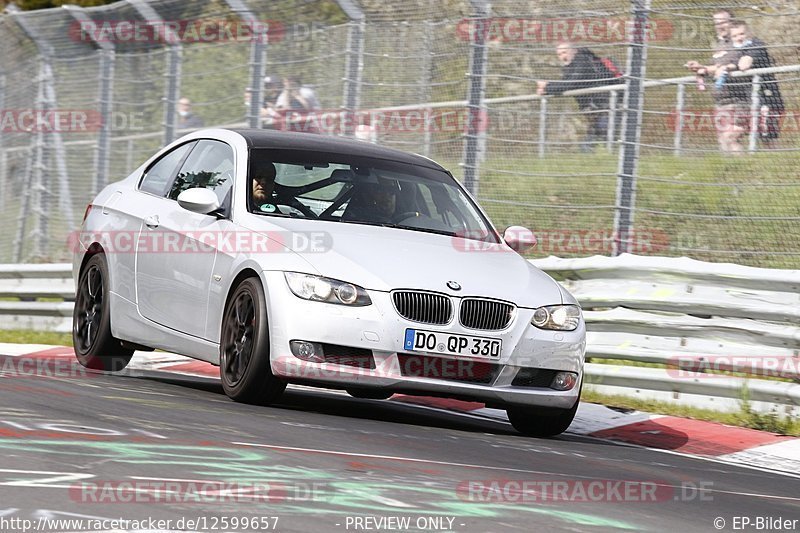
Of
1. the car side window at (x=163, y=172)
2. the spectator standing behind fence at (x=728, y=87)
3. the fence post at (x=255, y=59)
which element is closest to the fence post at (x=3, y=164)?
the fence post at (x=255, y=59)

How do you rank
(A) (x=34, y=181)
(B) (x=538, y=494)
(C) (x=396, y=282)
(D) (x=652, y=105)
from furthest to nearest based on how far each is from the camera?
(A) (x=34, y=181) → (D) (x=652, y=105) → (C) (x=396, y=282) → (B) (x=538, y=494)

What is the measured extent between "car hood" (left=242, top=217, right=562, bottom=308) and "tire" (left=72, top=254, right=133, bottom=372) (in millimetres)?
1932

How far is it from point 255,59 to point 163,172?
520cm

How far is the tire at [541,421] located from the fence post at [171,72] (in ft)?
26.8

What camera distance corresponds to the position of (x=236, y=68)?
15.2 metres

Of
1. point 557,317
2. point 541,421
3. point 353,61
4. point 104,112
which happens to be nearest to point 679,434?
point 541,421

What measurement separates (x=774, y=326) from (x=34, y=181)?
1056 centimetres

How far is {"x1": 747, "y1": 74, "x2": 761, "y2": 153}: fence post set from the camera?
10383 millimetres

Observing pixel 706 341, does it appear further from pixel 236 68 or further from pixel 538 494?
pixel 236 68

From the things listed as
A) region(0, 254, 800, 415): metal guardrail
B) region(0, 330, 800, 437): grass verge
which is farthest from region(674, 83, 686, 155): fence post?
region(0, 330, 800, 437): grass verge

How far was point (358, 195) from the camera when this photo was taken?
8859mm

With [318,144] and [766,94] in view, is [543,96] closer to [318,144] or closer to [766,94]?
[766,94]

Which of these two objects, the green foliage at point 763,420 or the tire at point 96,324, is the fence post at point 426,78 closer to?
the tire at point 96,324

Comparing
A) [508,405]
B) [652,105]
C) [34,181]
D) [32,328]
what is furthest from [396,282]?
[34,181]
